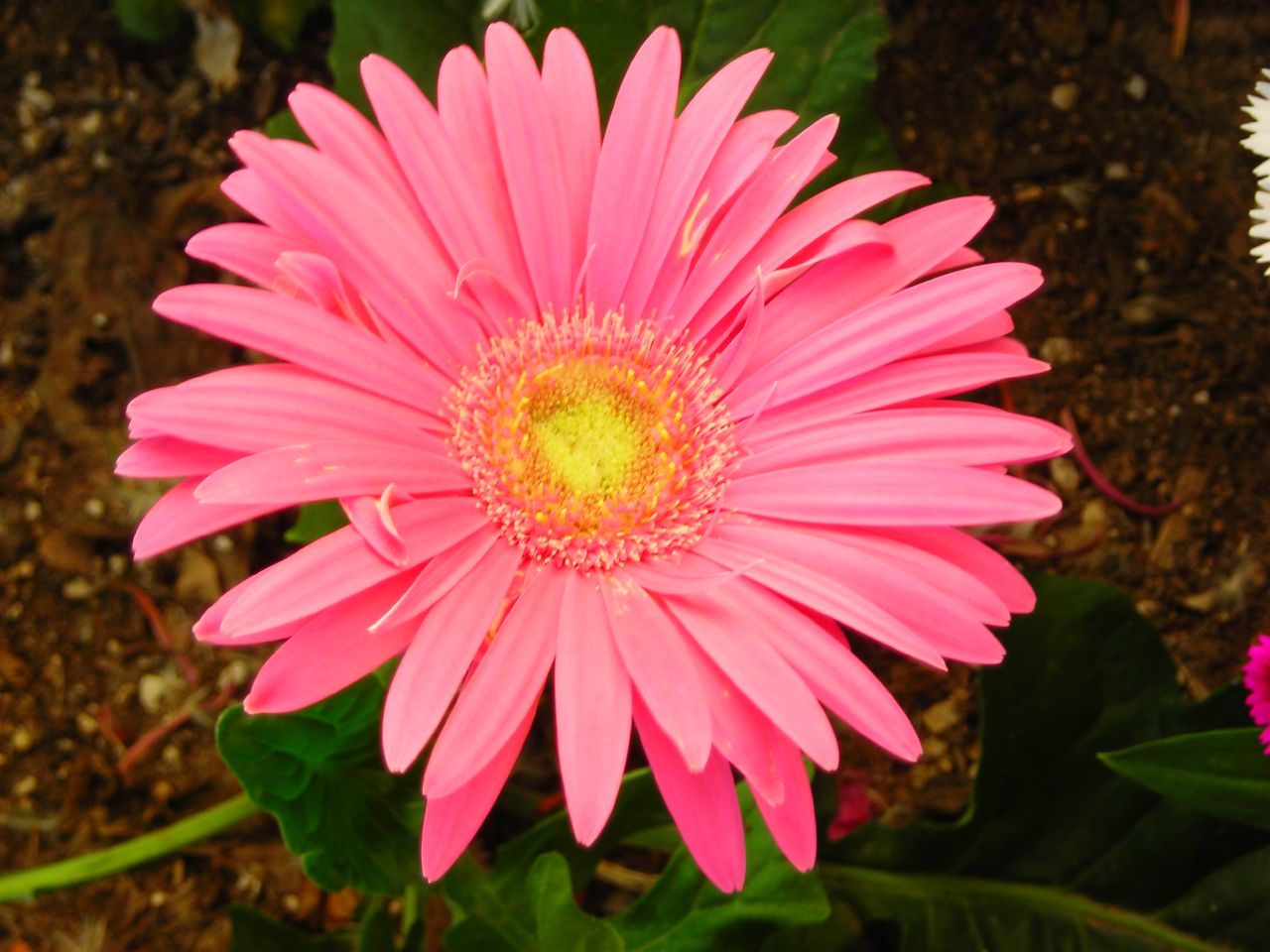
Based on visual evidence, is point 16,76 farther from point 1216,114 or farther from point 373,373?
point 1216,114

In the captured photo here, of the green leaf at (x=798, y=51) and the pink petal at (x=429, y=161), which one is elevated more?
the green leaf at (x=798, y=51)

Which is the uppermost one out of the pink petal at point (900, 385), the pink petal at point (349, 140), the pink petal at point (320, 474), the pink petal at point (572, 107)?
the pink petal at point (572, 107)

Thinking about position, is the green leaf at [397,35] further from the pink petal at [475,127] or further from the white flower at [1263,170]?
the white flower at [1263,170]

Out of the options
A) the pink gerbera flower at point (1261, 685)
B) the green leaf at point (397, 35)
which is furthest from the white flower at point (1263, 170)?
the green leaf at point (397, 35)

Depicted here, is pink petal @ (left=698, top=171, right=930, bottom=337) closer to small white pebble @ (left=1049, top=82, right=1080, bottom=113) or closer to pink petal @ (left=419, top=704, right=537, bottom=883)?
pink petal @ (left=419, top=704, right=537, bottom=883)

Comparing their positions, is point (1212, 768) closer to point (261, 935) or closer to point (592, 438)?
point (592, 438)

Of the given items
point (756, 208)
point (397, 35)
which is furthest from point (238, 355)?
point (756, 208)
